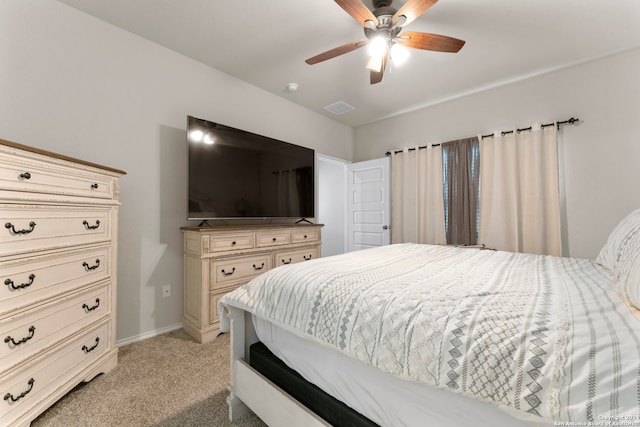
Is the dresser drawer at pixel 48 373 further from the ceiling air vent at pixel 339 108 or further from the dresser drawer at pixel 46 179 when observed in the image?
the ceiling air vent at pixel 339 108

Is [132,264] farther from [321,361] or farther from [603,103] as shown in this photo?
[603,103]

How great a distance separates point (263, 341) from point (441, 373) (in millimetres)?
857

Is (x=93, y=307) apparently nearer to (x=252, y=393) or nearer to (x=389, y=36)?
(x=252, y=393)

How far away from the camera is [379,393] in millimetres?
862

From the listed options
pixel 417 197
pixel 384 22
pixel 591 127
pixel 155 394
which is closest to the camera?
pixel 155 394

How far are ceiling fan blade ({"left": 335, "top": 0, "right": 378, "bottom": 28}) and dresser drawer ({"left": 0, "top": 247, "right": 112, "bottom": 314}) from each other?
7.09ft

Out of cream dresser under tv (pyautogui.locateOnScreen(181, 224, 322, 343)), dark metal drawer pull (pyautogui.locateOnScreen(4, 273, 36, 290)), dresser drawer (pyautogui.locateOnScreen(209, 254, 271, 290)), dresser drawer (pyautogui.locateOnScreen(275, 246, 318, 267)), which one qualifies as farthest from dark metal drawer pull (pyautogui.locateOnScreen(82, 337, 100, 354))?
dresser drawer (pyautogui.locateOnScreen(275, 246, 318, 267))

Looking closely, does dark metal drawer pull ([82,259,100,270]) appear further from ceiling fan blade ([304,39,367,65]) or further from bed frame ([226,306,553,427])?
ceiling fan blade ([304,39,367,65])

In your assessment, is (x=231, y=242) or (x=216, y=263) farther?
(x=231, y=242)

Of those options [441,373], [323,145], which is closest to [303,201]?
[323,145]

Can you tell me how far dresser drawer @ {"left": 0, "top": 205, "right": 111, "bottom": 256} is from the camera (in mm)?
1202

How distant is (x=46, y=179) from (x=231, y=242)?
4.35ft

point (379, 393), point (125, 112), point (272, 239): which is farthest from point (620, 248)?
point (125, 112)

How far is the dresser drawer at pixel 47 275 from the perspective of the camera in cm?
120
